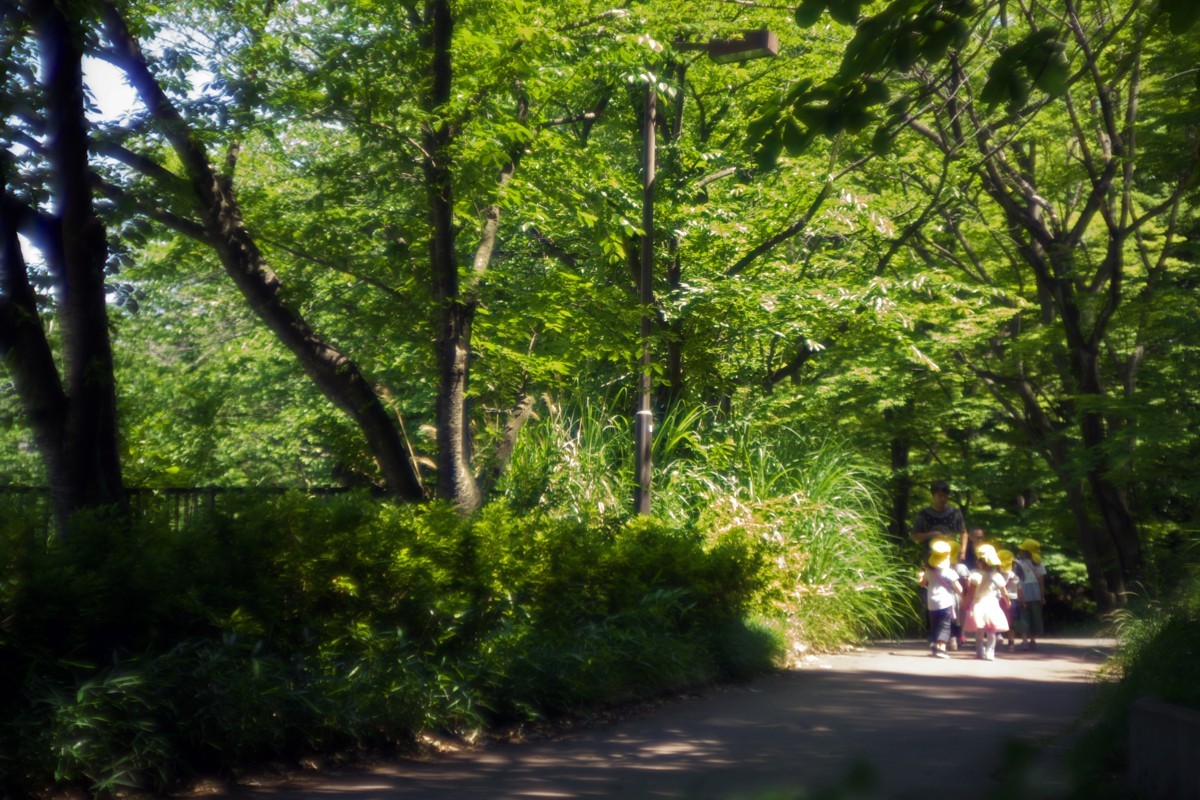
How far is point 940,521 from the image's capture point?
48.2 ft

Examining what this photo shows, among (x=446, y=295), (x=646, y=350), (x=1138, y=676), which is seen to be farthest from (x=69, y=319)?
(x=646, y=350)

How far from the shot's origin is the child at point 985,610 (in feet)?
46.6

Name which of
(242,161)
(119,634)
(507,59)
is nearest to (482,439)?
(242,161)

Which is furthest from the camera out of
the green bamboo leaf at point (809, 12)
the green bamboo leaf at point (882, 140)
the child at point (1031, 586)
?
the child at point (1031, 586)

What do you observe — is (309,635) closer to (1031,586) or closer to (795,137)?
(795,137)

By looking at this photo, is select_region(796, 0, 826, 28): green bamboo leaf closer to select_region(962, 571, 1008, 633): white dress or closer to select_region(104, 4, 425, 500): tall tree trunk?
select_region(104, 4, 425, 500): tall tree trunk

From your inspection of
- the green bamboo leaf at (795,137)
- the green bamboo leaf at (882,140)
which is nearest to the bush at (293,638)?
the green bamboo leaf at (795,137)

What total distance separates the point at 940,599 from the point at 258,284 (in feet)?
27.7

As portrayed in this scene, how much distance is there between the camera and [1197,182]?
7461 mm

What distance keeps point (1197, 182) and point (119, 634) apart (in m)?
6.92

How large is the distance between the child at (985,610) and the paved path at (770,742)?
210 centimetres

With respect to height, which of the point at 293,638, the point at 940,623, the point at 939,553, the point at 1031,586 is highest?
the point at 939,553

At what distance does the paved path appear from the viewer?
21.2 feet

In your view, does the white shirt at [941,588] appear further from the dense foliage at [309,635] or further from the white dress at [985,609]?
the dense foliage at [309,635]
